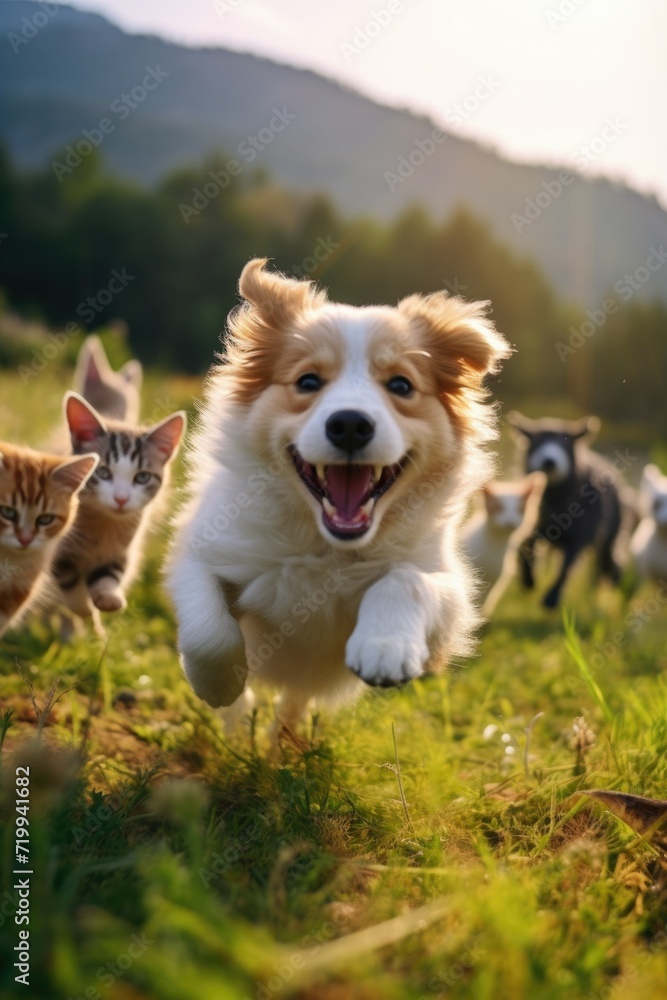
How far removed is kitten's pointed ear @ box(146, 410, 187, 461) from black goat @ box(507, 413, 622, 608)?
467 centimetres

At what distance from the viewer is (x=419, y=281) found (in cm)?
2761

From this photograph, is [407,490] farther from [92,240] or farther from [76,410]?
[92,240]

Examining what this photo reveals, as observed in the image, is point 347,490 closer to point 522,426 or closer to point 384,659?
point 384,659

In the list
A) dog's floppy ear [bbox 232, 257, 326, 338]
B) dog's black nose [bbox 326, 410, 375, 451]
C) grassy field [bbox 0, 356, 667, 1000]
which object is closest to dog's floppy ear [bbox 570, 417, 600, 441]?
grassy field [bbox 0, 356, 667, 1000]

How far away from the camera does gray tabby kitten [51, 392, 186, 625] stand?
4.20 m

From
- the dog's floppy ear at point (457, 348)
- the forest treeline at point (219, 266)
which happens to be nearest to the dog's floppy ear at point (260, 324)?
the dog's floppy ear at point (457, 348)

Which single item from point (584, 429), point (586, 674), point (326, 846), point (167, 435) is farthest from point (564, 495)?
point (326, 846)

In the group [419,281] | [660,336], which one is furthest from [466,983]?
[419,281]

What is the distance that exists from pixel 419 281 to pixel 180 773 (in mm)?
25750

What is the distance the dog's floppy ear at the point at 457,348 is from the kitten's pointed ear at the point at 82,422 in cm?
162

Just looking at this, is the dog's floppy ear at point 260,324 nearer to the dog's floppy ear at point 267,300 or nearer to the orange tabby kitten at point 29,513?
the dog's floppy ear at point 267,300

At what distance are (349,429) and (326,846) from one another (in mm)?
1226

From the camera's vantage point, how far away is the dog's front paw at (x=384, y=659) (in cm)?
248

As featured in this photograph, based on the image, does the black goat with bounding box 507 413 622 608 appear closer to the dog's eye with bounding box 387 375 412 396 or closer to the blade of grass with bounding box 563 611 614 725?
the blade of grass with bounding box 563 611 614 725
